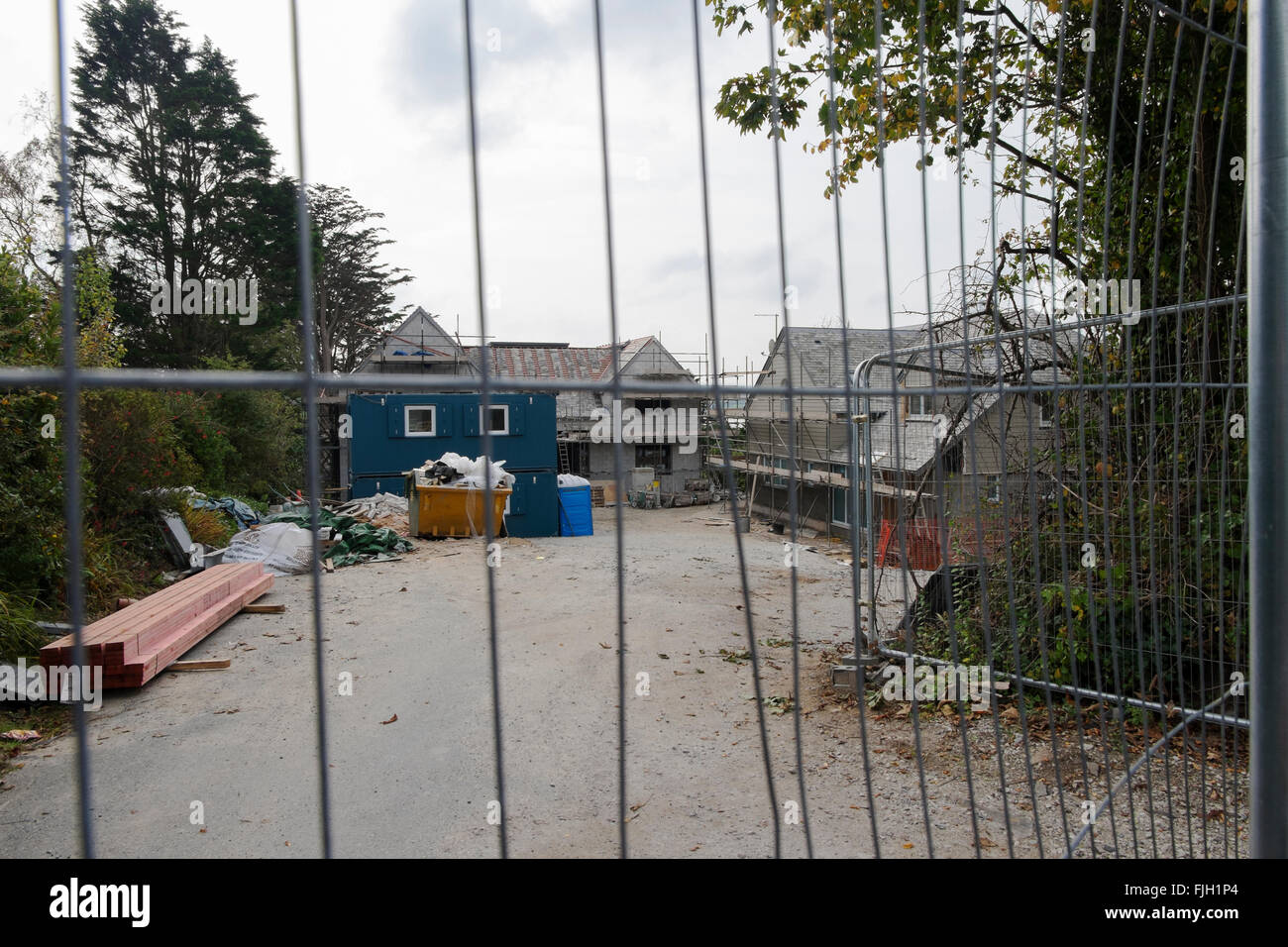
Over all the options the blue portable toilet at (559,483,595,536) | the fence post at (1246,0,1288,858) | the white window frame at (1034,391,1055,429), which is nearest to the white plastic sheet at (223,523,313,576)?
the blue portable toilet at (559,483,595,536)

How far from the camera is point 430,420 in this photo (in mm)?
16000

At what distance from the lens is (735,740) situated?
4.90m

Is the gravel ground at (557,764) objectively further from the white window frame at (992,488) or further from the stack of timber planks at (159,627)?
the white window frame at (992,488)

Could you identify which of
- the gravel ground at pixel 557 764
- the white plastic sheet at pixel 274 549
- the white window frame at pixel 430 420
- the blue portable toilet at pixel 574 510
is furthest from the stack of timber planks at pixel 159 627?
the blue portable toilet at pixel 574 510

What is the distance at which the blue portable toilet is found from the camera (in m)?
15.9

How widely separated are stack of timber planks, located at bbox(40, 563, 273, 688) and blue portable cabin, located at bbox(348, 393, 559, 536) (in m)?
7.05

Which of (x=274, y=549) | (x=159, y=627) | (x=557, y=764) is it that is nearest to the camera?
(x=557, y=764)

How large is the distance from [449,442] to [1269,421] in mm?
15455

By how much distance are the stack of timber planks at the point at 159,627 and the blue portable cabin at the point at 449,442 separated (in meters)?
7.05

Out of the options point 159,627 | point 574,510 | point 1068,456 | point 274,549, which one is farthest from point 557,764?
point 574,510

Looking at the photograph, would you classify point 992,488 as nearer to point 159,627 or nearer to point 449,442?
point 159,627
